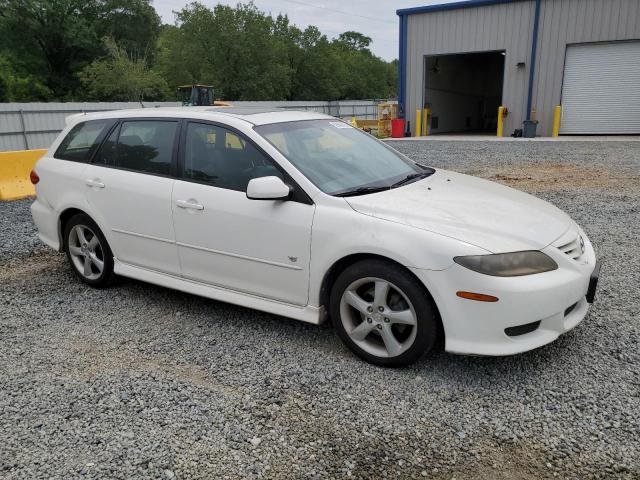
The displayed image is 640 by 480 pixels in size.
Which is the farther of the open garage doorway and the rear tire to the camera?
the open garage doorway

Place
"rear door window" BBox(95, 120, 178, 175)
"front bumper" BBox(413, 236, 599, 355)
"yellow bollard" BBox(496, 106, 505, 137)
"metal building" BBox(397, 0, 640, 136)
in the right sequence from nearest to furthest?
"front bumper" BBox(413, 236, 599, 355), "rear door window" BBox(95, 120, 178, 175), "metal building" BBox(397, 0, 640, 136), "yellow bollard" BBox(496, 106, 505, 137)

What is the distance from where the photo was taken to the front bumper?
9.64 feet

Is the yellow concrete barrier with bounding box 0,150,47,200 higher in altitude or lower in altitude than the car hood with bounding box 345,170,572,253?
lower

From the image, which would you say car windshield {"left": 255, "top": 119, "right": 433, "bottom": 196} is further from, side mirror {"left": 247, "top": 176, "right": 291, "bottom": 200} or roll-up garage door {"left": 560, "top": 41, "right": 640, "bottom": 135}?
roll-up garage door {"left": 560, "top": 41, "right": 640, "bottom": 135}

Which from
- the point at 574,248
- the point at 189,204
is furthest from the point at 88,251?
the point at 574,248

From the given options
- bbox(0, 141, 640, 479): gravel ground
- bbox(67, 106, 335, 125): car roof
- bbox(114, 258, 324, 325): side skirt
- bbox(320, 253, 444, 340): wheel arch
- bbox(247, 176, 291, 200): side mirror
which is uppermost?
bbox(67, 106, 335, 125): car roof

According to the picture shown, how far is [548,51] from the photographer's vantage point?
2078cm

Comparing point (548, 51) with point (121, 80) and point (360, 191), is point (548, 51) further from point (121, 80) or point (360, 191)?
point (121, 80)

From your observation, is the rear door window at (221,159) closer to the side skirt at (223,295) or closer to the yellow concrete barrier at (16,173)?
the side skirt at (223,295)

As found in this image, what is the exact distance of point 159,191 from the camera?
4117 mm

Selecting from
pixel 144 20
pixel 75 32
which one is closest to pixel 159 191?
pixel 75 32

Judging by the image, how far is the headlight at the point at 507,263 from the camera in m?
2.95

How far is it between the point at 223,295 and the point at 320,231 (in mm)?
1015

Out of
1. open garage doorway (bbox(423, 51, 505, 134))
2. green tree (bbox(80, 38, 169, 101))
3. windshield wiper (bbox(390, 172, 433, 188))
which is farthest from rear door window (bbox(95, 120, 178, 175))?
green tree (bbox(80, 38, 169, 101))
